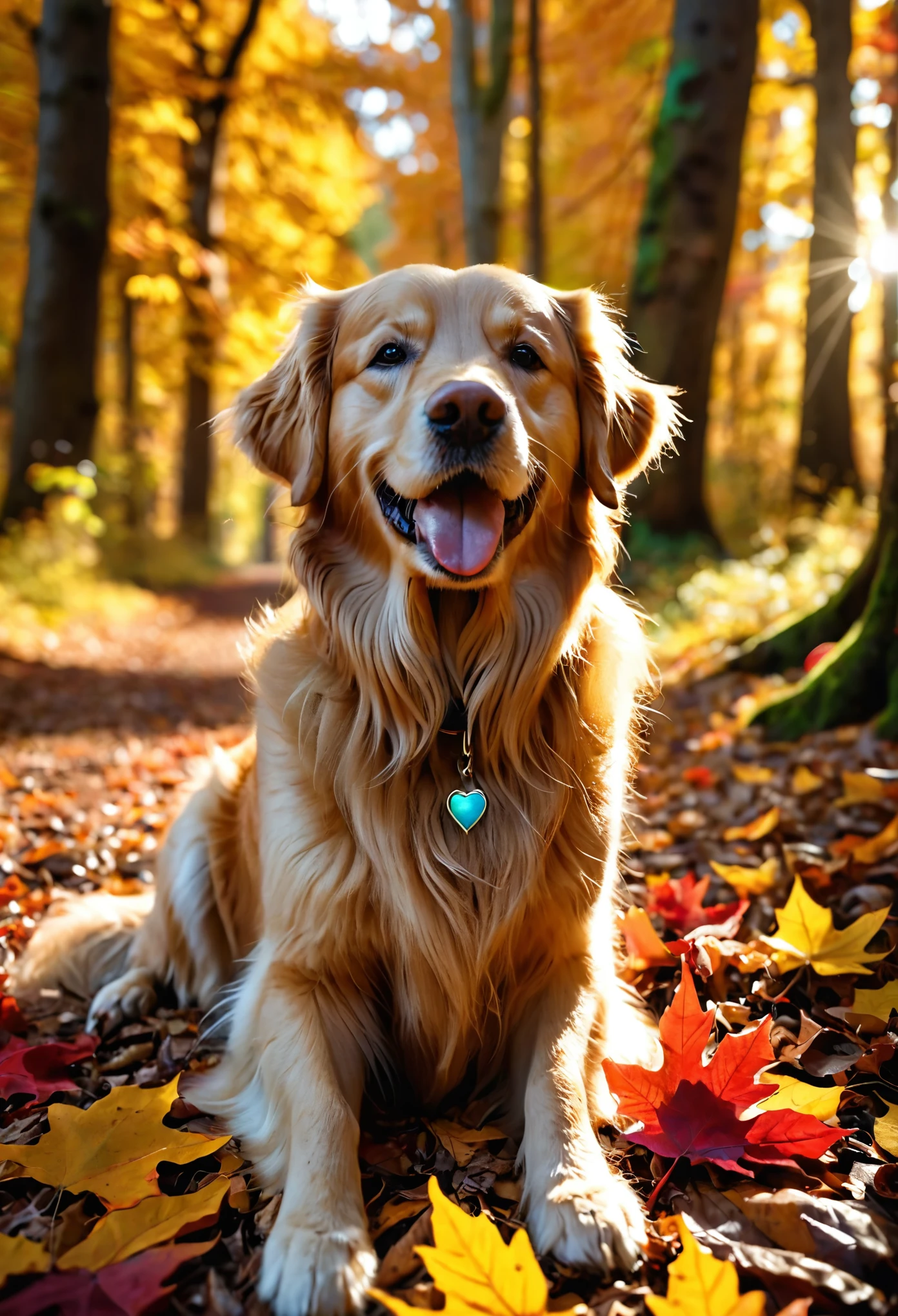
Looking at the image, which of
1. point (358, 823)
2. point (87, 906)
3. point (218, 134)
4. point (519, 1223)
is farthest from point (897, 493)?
point (218, 134)

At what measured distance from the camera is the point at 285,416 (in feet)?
8.38

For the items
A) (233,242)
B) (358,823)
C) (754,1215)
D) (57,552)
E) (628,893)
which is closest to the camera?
(754,1215)

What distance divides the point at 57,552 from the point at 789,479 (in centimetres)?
770

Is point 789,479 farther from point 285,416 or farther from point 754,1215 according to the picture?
point 754,1215

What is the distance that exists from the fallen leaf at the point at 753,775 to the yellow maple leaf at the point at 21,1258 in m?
2.79

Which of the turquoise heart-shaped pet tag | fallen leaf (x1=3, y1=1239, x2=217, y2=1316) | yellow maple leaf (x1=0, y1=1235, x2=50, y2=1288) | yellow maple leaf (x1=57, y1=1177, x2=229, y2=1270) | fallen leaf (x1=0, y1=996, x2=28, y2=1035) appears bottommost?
fallen leaf (x1=0, y1=996, x2=28, y2=1035)

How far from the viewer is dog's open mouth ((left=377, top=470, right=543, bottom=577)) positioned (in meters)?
2.13

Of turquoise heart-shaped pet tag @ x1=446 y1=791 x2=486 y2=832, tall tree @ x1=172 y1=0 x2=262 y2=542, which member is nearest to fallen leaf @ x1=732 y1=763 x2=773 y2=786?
turquoise heart-shaped pet tag @ x1=446 y1=791 x2=486 y2=832

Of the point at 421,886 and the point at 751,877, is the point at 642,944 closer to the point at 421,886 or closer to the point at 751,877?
the point at 751,877

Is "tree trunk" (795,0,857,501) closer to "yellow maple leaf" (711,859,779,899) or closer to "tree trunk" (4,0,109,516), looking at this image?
"tree trunk" (4,0,109,516)

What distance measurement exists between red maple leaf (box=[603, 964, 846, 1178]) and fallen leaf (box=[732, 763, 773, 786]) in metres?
1.91

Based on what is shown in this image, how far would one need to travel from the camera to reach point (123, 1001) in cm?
260

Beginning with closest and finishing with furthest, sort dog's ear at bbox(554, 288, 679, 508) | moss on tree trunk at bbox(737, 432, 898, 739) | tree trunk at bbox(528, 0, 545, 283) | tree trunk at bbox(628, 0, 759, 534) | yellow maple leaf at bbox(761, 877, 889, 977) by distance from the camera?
1. yellow maple leaf at bbox(761, 877, 889, 977)
2. dog's ear at bbox(554, 288, 679, 508)
3. moss on tree trunk at bbox(737, 432, 898, 739)
4. tree trunk at bbox(628, 0, 759, 534)
5. tree trunk at bbox(528, 0, 545, 283)

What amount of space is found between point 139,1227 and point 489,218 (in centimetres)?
974
